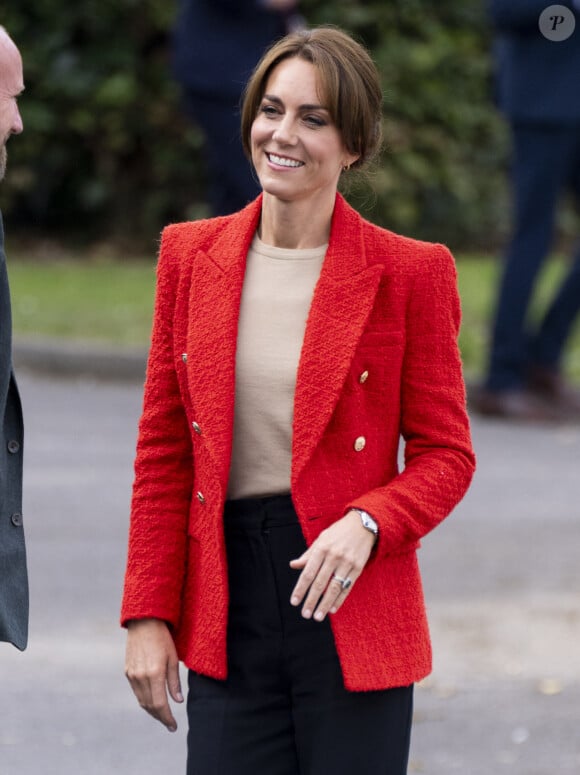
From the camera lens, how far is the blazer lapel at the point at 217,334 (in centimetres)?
296

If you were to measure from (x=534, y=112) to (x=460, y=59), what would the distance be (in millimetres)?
9264

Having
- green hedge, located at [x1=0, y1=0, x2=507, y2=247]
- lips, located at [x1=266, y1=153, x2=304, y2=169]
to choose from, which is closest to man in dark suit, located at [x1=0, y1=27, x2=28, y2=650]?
lips, located at [x1=266, y1=153, x2=304, y2=169]

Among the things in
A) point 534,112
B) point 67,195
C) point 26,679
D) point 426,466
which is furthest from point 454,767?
point 67,195

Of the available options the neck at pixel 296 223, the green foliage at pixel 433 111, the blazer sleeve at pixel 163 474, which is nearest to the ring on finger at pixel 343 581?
the blazer sleeve at pixel 163 474

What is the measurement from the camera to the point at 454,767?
15.8ft

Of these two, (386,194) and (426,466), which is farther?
(386,194)

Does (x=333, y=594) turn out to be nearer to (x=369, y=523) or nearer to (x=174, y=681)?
(x=369, y=523)

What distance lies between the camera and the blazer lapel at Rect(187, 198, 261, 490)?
9.73ft

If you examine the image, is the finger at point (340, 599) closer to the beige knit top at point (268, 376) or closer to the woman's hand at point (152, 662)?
the beige knit top at point (268, 376)

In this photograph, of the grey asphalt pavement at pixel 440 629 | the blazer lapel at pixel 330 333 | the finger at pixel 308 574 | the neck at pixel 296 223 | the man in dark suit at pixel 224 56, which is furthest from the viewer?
the man in dark suit at pixel 224 56

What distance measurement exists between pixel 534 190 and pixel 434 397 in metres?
5.88

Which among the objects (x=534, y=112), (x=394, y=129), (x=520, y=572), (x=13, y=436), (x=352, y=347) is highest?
(x=352, y=347)

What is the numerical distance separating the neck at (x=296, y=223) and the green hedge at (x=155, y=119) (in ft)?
44.5

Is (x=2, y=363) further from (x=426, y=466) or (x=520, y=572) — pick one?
(x=520, y=572)
